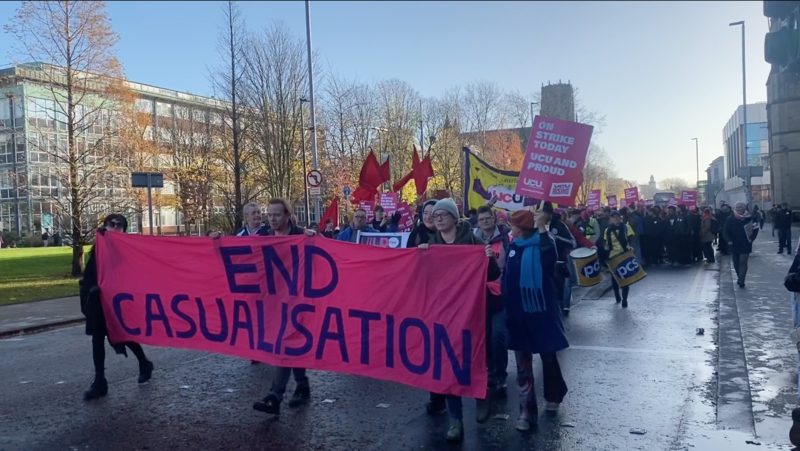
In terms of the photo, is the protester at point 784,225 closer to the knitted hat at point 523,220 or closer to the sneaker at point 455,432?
the knitted hat at point 523,220

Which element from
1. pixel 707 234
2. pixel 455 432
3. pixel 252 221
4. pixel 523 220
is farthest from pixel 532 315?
pixel 707 234

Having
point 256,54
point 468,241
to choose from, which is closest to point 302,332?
point 468,241

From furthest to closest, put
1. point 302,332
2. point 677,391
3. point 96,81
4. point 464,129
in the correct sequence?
1. point 464,129
2. point 96,81
3. point 677,391
4. point 302,332

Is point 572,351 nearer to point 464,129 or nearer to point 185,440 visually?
point 185,440

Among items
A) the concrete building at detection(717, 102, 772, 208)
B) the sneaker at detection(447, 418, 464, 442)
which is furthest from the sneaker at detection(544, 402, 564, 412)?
the concrete building at detection(717, 102, 772, 208)

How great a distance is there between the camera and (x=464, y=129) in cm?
5025

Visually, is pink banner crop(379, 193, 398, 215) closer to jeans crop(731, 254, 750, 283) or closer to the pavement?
jeans crop(731, 254, 750, 283)

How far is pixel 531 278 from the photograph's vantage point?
5.49 meters

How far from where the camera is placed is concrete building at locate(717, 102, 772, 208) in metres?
70.5

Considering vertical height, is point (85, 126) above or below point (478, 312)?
above

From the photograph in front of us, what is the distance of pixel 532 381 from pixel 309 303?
2.11m

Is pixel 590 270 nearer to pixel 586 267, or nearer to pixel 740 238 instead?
pixel 586 267

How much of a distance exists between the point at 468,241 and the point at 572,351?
326 centimetres

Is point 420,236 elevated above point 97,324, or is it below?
above
